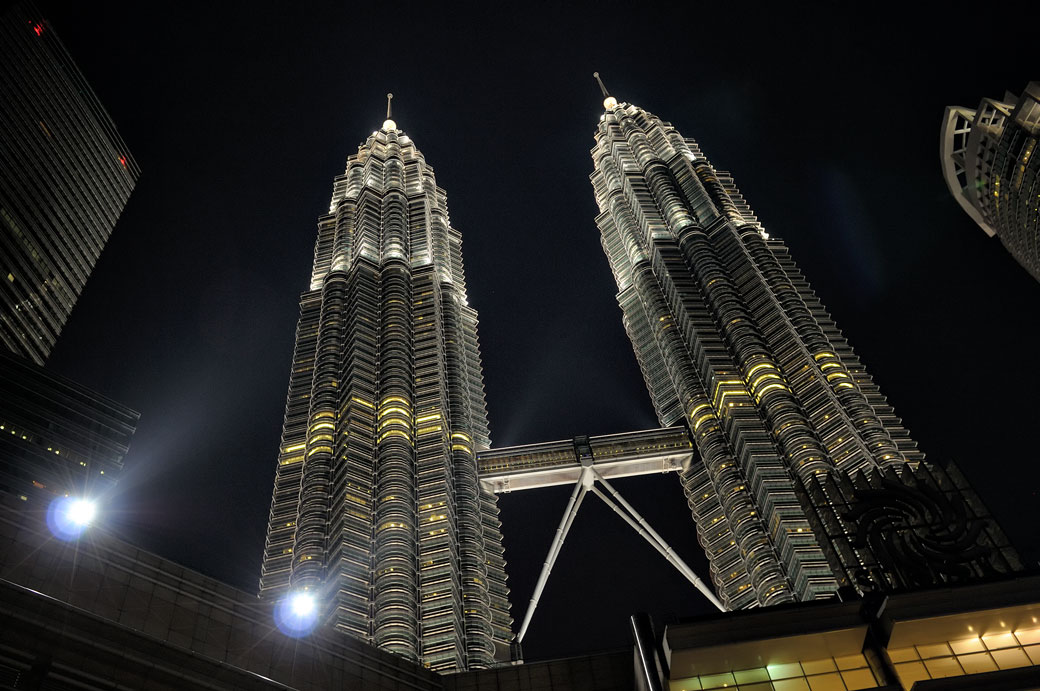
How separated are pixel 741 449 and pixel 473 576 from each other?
30.9 m

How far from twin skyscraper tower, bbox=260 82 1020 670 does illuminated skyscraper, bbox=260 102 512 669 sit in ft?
0.75

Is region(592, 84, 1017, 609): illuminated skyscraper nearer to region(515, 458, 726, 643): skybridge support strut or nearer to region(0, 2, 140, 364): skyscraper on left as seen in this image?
region(515, 458, 726, 643): skybridge support strut

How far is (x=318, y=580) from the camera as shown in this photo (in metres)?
77.3

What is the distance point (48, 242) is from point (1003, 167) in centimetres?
13526

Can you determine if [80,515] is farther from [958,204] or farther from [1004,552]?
[958,204]

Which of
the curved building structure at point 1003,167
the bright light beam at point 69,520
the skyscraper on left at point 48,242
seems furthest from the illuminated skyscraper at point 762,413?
the skyscraper on left at point 48,242

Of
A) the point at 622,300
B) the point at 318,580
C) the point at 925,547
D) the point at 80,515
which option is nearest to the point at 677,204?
the point at 622,300

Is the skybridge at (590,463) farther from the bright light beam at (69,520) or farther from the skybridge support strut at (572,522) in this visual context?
the bright light beam at (69,520)

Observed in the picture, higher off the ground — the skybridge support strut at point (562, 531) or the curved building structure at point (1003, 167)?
the curved building structure at point (1003, 167)

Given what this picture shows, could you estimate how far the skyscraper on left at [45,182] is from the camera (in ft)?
406

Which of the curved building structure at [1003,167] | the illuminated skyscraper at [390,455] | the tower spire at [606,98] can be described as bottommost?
the illuminated skyscraper at [390,455]

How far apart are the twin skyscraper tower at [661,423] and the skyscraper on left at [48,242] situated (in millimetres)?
25889

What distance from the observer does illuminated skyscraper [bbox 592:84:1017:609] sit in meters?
48.1

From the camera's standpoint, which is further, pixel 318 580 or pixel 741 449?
pixel 741 449
